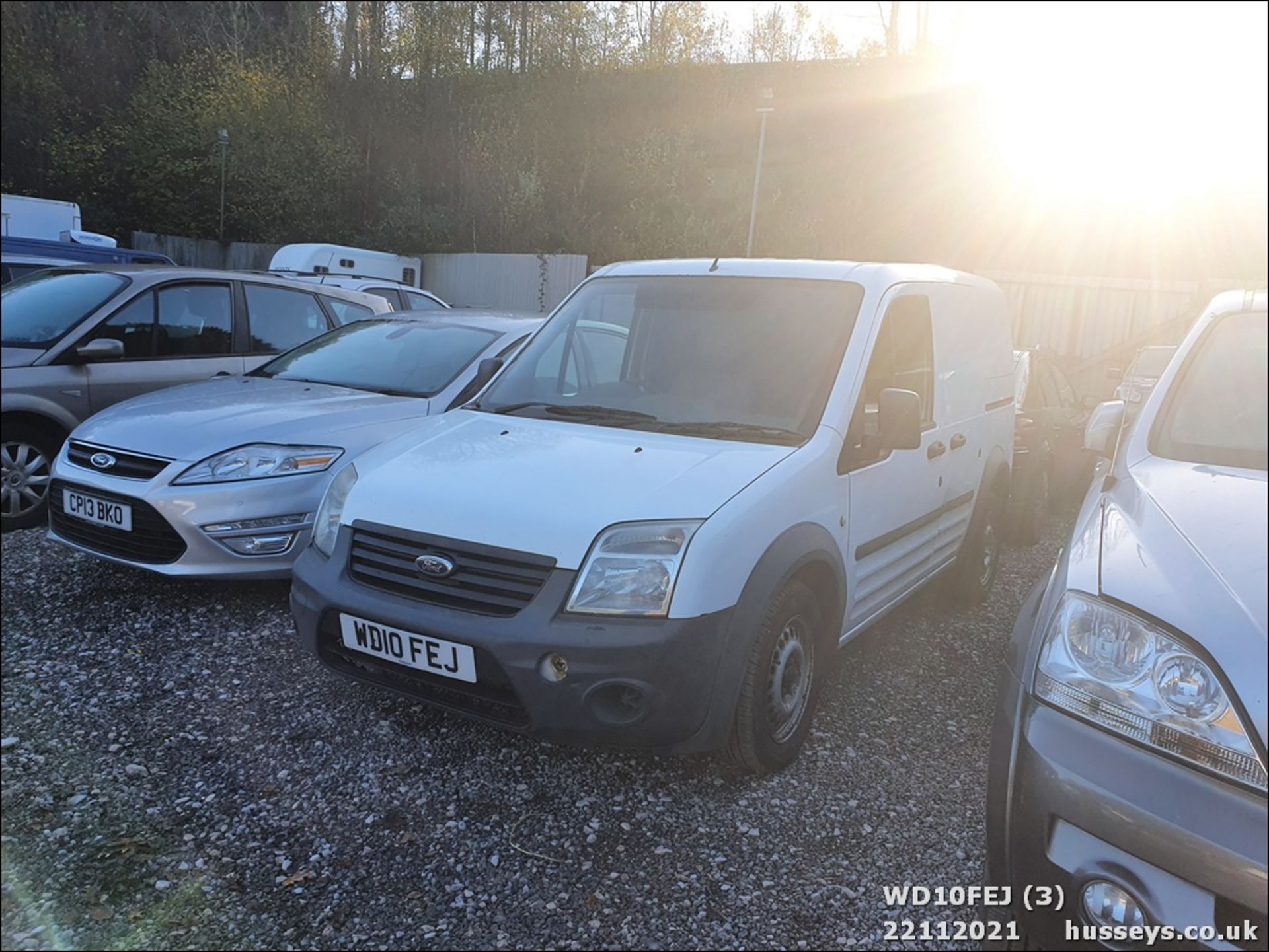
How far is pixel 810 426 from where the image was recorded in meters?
3.11

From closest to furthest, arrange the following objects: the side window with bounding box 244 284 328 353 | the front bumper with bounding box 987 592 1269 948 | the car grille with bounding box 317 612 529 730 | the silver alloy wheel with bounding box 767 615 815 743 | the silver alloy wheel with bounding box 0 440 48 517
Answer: the front bumper with bounding box 987 592 1269 948 → the car grille with bounding box 317 612 529 730 → the silver alloy wheel with bounding box 767 615 815 743 → the silver alloy wheel with bounding box 0 440 48 517 → the side window with bounding box 244 284 328 353

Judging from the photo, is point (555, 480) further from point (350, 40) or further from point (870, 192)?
point (870, 192)

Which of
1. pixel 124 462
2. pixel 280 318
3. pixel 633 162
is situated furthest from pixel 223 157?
pixel 124 462

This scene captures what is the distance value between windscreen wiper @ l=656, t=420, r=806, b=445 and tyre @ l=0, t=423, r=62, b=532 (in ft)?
11.6

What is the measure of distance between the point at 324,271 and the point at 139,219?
5.74 meters

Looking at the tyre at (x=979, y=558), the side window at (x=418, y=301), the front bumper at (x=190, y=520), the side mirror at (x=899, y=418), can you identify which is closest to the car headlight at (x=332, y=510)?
the front bumper at (x=190, y=520)

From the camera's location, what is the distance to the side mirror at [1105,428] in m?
3.07

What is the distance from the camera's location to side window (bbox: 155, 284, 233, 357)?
5039mm

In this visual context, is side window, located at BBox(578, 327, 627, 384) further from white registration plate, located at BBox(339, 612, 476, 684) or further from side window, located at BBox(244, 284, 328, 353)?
side window, located at BBox(244, 284, 328, 353)

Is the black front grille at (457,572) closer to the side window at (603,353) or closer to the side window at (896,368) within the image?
the side window at (603,353)

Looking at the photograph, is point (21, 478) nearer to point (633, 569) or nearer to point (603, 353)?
point (603, 353)

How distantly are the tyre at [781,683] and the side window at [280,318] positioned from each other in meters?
4.41

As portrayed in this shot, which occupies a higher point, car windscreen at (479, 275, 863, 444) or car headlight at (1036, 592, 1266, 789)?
car windscreen at (479, 275, 863, 444)

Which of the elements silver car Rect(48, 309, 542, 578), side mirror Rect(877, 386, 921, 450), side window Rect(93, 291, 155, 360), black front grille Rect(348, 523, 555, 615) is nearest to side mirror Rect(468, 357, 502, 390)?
silver car Rect(48, 309, 542, 578)
